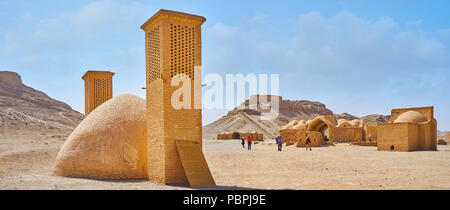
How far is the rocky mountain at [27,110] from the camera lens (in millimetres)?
42031

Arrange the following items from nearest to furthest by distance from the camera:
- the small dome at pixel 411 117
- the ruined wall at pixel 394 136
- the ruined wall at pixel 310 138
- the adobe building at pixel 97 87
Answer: the adobe building at pixel 97 87
the ruined wall at pixel 394 136
the small dome at pixel 411 117
the ruined wall at pixel 310 138

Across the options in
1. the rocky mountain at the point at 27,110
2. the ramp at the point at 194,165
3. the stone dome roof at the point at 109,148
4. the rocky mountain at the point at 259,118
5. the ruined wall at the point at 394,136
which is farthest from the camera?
the rocky mountain at the point at 259,118

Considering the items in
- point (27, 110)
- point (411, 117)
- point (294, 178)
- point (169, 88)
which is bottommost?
point (294, 178)

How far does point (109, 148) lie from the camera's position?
34.6 feet

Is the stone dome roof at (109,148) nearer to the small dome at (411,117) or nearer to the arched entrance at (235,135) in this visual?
the small dome at (411,117)

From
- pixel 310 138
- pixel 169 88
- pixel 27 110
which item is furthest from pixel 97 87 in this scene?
pixel 27 110

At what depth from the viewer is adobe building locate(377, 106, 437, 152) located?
840 inches

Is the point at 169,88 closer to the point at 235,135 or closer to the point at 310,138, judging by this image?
the point at 310,138

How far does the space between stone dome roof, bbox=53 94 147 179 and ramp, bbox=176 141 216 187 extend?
1.95 meters

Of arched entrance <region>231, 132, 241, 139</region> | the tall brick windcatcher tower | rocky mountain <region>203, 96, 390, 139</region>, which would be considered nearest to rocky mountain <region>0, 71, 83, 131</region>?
arched entrance <region>231, 132, 241, 139</region>

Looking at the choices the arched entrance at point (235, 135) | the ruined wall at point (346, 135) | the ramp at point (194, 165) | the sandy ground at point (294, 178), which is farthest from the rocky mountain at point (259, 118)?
the ramp at point (194, 165)

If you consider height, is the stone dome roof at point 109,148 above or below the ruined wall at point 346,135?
above

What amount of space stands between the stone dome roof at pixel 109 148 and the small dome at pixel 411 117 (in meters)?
19.5

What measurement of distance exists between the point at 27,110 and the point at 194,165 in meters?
48.1
